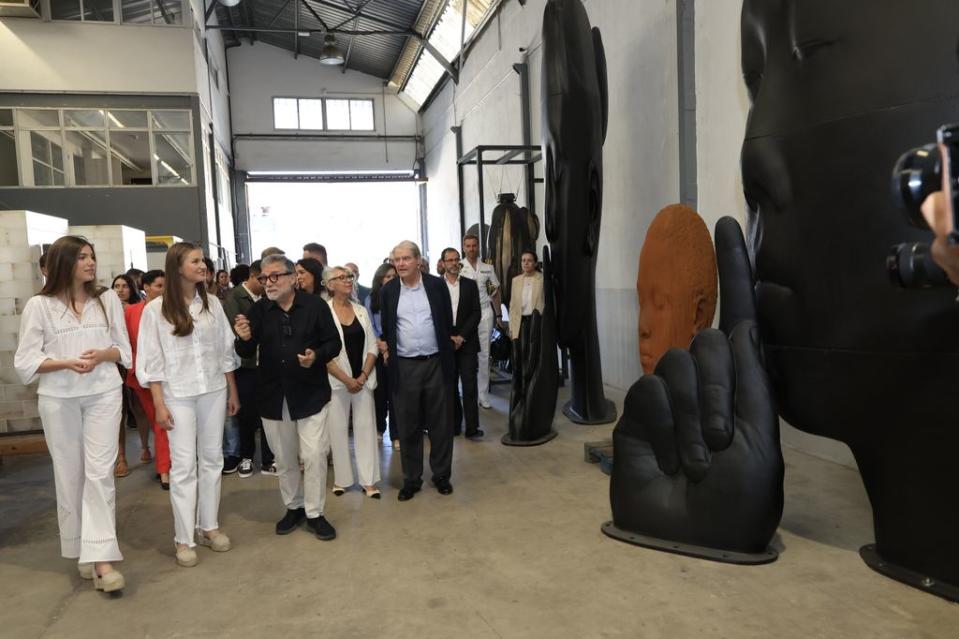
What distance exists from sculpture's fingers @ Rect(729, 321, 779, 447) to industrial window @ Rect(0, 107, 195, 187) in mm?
12699

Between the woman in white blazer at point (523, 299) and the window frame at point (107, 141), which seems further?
the window frame at point (107, 141)

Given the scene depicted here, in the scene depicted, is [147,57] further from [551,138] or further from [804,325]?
[804,325]

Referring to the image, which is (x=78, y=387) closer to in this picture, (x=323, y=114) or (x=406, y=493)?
(x=406, y=493)

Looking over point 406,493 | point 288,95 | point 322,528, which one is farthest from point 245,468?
point 288,95

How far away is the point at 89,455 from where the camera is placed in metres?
3.06

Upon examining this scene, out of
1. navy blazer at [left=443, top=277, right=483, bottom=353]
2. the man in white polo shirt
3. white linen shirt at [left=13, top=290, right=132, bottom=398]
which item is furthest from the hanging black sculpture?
white linen shirt at [left=13, top=290, right=132, bottom=398]

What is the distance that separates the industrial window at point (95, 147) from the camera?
1262cm

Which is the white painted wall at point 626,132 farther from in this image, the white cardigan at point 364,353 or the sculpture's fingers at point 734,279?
the white cardigan at point 364,353

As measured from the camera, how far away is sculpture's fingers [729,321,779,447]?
3.08 m

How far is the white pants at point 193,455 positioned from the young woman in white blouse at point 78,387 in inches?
11.0

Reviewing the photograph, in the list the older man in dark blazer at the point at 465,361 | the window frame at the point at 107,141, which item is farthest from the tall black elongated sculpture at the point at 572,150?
the window frame at the point at 107,141

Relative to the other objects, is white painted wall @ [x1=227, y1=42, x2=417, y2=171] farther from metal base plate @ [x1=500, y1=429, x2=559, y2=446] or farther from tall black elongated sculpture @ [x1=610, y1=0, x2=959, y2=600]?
tall black elongated sculpture @ [x1=610, y1=0, x2=959, y2=600]

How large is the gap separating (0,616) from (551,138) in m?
4.61

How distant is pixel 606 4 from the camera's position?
743 cm
